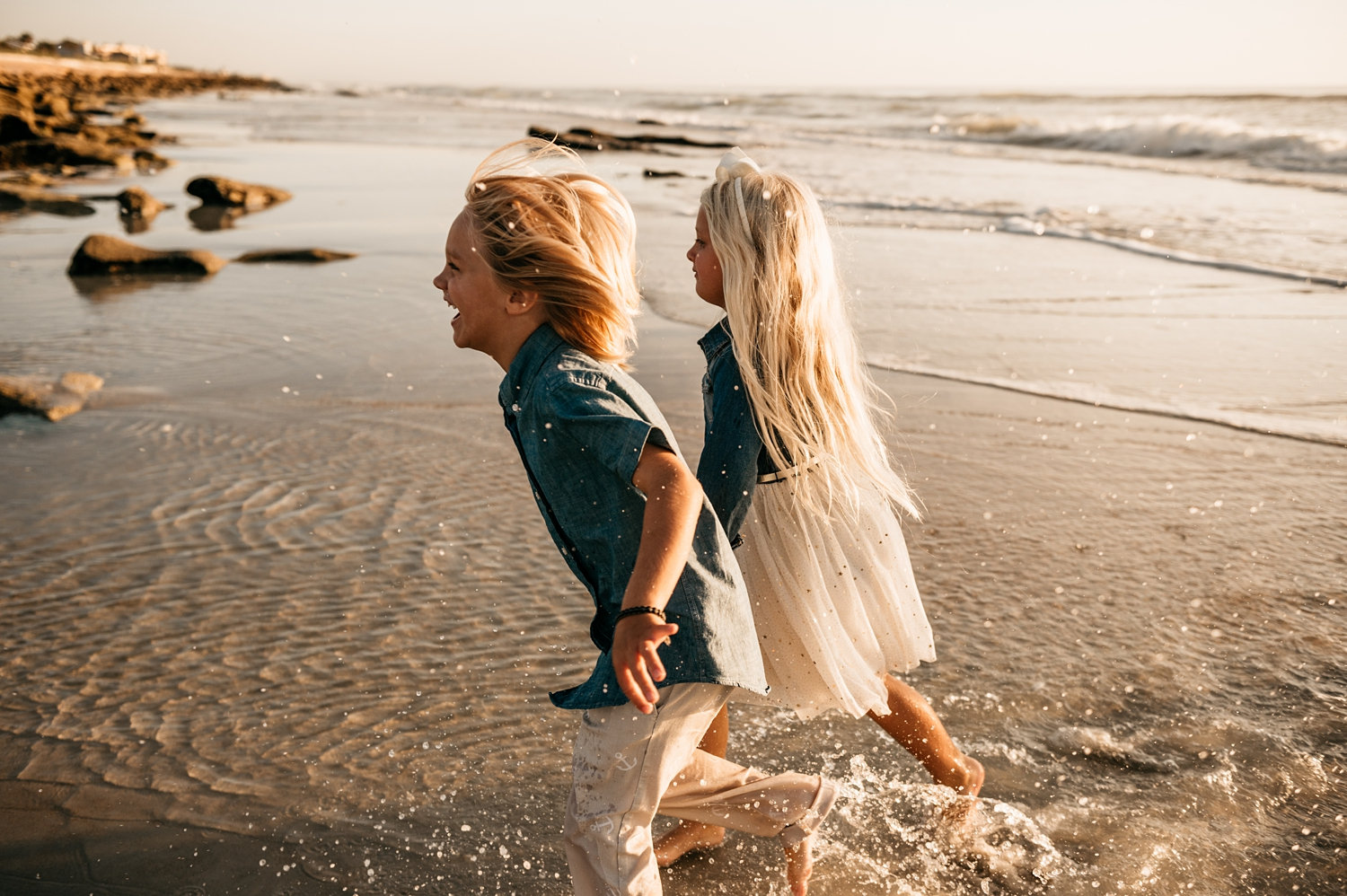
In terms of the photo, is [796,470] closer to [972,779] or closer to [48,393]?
[972,779]

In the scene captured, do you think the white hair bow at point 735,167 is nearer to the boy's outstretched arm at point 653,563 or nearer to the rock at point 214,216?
the boy's outstretched arm at point 653,563

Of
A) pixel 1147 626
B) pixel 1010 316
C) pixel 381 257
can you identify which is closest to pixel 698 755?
pixel 1147 626

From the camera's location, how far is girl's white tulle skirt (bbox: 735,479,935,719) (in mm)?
2406

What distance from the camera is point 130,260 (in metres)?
8.98

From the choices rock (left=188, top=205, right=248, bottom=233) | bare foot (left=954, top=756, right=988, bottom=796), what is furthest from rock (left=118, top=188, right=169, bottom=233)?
bare foot (left=954, top=756, right=988, bottom=796)

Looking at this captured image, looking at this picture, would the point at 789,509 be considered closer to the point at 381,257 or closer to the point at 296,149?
the point at 381,257

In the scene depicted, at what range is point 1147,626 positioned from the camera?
357cm

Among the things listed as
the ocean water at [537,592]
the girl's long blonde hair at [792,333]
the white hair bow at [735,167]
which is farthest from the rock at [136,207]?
the girl's long blonde hair at [792,333]

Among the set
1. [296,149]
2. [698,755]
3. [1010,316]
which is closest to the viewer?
[698,755]

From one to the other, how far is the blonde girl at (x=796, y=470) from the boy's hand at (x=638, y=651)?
0.70 metres

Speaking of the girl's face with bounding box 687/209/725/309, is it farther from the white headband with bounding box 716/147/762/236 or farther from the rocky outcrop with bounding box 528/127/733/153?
the rocky outcrop with bounding box 528/127/733/153

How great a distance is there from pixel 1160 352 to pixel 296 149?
66.4 ft

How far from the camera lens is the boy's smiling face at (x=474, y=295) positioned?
1.99 m

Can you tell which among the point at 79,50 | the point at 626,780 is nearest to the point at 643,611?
the point at 626,780
